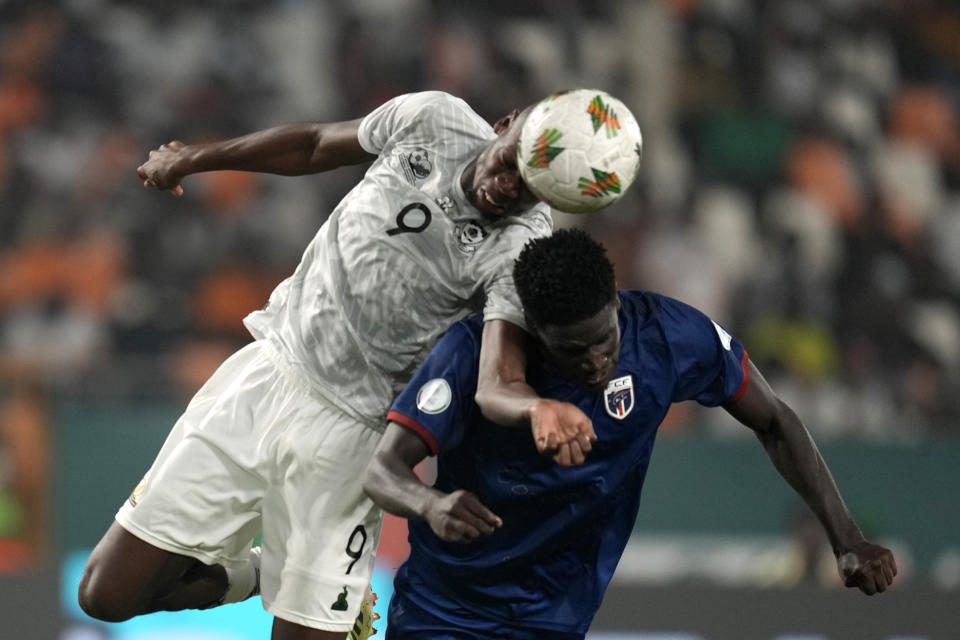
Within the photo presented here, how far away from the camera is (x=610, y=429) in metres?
3.96

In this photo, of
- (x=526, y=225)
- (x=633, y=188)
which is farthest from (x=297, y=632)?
(x=633, y=188)

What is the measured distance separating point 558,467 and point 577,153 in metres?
0.89

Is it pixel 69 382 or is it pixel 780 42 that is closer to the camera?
pixel 69 382

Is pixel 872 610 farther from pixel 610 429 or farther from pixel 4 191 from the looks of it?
pixel 4 191

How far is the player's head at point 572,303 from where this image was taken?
11.9 feet

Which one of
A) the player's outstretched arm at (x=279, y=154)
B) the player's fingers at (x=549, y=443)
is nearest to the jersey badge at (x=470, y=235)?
the player's outstretched arm at (x=279, y=154)

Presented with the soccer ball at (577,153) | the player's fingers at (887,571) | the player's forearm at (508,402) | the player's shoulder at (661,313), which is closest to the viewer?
the player's forearm at (508,402)

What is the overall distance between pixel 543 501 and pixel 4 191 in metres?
7.06

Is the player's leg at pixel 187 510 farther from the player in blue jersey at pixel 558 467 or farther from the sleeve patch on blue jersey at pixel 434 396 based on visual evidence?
the sleeve patch on blue jersey at pixel 434 396

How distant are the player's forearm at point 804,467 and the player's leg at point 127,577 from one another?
6.11 feet

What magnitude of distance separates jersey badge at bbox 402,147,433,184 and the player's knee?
1.55 metres

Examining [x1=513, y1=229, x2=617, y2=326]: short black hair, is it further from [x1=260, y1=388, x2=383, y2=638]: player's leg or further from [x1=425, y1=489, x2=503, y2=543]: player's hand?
[x1=260, y1=388, x2=383, y2=638]: player's leg

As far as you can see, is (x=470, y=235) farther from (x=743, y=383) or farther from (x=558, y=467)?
(x=743, y=383)

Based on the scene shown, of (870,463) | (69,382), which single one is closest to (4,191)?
(69,382)
